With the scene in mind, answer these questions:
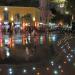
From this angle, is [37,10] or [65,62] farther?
[37,10]

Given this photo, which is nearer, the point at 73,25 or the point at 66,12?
the point at 73,25

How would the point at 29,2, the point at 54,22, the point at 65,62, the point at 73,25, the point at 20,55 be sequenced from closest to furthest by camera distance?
the point at 65,62 → the point at 20,55 → the point at 73,25 → the point at 54,22 → the point at 29,2

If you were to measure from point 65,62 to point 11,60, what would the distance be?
1153mm

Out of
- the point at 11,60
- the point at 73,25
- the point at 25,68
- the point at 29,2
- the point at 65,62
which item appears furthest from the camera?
the point at 29,2

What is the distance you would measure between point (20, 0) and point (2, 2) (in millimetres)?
1419

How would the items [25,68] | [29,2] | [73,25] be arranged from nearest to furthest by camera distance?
1. [25,68]
2. [73,25]
3. [29,2]

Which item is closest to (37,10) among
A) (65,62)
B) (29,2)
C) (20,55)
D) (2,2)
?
(29,2)

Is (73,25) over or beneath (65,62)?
beneath

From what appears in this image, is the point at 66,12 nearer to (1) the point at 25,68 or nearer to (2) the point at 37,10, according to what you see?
(2) the point at 37,10

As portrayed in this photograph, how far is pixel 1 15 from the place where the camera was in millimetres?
21656

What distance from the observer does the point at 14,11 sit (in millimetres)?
22234

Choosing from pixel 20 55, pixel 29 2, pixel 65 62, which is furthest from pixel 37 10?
pixel 65 62

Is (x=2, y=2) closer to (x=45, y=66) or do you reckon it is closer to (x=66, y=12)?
(x=66, y=12)

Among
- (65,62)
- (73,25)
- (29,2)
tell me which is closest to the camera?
(65,62)
